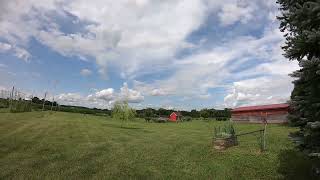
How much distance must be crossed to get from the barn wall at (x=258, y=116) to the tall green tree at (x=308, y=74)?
45.8 meters

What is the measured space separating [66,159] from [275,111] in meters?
46.9

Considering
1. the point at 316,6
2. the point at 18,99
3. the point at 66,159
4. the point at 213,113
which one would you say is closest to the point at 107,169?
the point at 66,159

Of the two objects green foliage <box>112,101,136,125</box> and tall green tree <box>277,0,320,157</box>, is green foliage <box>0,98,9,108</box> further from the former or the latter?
tall green tree <box>277,0,320,157</box>

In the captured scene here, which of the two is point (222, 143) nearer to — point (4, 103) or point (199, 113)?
point (4, 103)

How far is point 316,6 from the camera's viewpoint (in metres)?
9.20

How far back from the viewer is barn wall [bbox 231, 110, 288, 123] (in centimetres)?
5846

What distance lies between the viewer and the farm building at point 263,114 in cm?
5848

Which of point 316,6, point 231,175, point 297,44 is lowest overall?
point 231,175

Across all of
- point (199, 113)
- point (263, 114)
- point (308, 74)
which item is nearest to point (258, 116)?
point (263, 114)

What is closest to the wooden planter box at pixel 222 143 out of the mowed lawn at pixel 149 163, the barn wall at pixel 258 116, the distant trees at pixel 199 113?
the mowed lawn at pixel 149 163

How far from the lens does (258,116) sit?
66562mm

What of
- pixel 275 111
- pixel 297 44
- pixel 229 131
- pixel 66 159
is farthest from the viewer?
pixel 275 111

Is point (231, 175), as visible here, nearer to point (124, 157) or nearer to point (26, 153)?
point (124, 157)

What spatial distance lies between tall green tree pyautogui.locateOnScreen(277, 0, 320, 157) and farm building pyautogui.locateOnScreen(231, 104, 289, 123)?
134 feet
